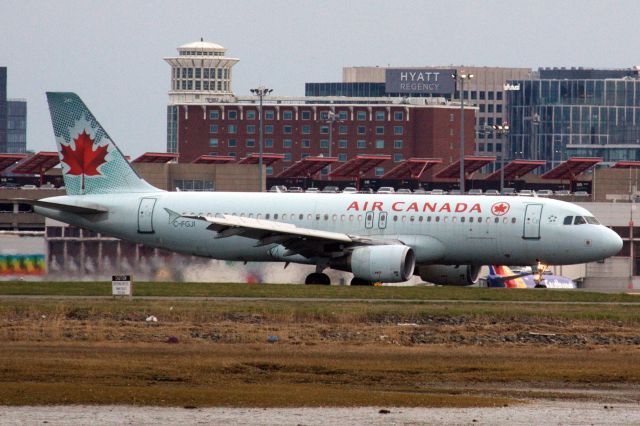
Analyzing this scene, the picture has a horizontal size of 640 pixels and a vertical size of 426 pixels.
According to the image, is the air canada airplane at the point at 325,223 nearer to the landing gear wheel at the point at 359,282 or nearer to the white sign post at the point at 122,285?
the landing gear wheel at the point at 359,282

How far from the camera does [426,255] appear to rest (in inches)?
2389

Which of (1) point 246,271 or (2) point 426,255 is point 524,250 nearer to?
(2) point 426,255

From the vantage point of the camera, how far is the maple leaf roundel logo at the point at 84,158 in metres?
65.4

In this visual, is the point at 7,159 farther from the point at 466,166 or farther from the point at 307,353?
the point at 307,353

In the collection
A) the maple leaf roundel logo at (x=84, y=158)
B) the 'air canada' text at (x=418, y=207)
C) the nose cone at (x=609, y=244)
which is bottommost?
the nose cone at (x=609, y=244)

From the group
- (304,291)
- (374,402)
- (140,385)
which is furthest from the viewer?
(304,291)

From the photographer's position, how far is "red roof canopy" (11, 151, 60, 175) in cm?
13312

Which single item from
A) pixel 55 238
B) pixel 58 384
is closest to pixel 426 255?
pixel 55 238

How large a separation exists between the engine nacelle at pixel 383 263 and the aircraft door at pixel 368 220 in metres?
2.16

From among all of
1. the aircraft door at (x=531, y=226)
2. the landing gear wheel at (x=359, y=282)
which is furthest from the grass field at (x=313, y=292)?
the landing gear wheel at (x=359, y=282)

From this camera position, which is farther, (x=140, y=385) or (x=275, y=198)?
(x=275, y=198)

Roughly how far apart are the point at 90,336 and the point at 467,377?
10767mm

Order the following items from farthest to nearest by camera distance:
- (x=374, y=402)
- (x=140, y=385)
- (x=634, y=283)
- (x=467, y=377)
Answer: (x=634, y=283)
(x=467, y=377)
(x=140, y=385)
(x=374, y=402)

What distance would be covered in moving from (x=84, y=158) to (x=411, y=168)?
281 feet
